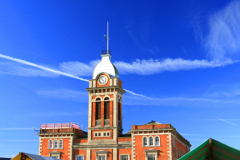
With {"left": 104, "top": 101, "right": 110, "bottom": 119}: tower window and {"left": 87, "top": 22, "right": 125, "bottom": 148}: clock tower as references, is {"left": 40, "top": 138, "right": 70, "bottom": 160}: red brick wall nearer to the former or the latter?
{"left": 87, "top": 22, "right": 125, "bottom": 148}: clock tower

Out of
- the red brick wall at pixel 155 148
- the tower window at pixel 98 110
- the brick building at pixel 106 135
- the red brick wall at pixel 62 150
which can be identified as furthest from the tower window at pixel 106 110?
the red brick wall at pixel 62 150

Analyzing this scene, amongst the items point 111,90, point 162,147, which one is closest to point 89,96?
point 111,90

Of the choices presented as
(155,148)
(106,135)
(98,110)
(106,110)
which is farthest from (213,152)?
(98,110)

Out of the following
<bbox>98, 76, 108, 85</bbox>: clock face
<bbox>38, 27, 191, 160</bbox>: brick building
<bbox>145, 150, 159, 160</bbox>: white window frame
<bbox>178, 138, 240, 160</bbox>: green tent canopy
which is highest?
<bbox>98, 76, 108, 85</bbox>: clock face

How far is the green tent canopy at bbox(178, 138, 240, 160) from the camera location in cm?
1277

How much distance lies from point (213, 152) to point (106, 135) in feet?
133

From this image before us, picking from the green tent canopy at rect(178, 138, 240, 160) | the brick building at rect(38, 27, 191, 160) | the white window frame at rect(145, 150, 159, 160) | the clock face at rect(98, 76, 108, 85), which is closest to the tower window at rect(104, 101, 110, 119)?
the brick building at rect(38, 27, 191, 160)

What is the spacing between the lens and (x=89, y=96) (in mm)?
56156

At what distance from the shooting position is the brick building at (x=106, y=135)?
49281mm

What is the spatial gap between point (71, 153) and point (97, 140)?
5.42 meters

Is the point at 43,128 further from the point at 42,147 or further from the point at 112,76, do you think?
the point at 112,76

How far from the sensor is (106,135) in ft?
174

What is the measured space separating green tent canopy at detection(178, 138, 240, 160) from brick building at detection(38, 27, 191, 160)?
35199mm

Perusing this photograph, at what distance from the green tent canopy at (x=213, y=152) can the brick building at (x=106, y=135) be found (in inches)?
1386
